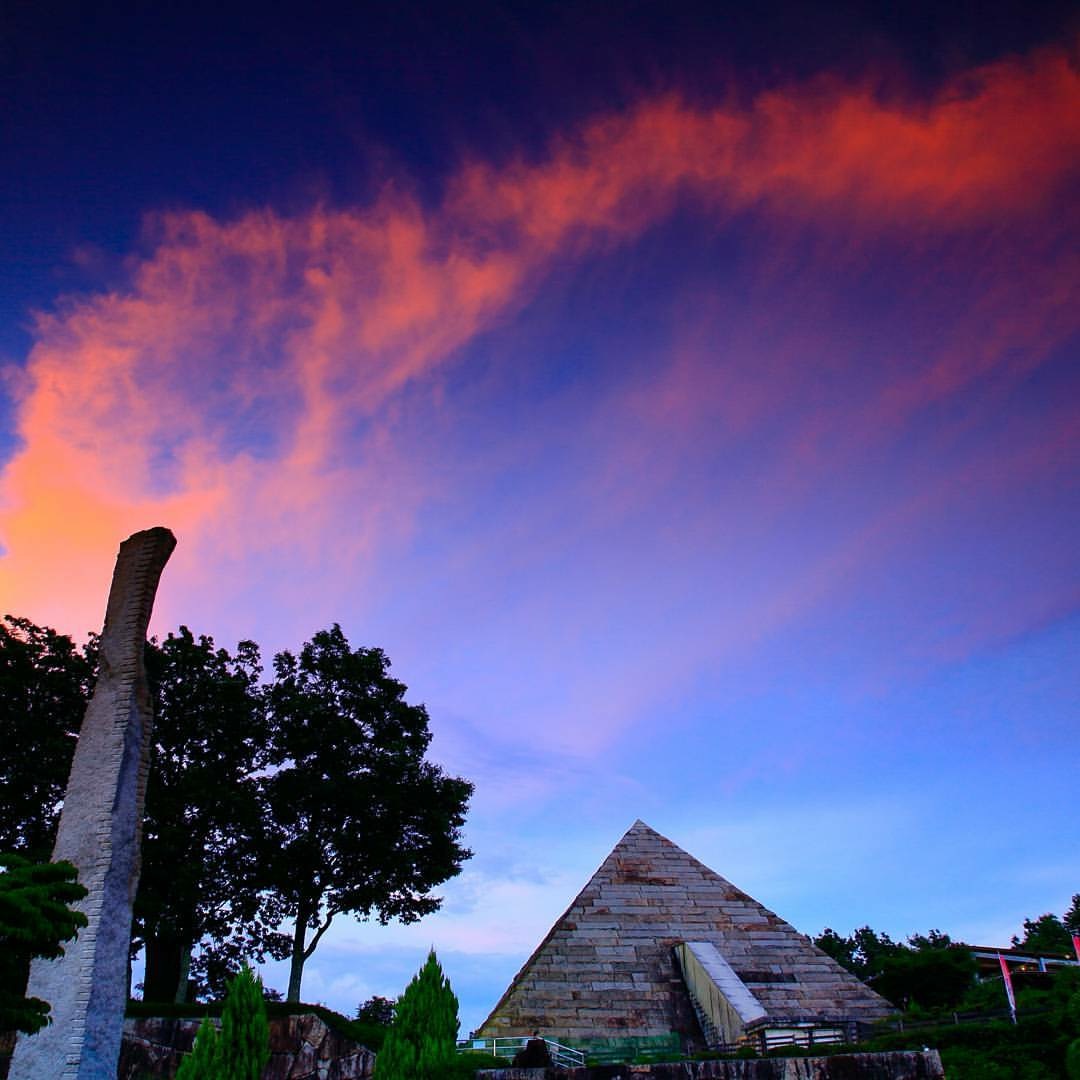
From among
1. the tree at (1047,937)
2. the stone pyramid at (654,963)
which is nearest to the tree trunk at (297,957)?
the stone pyramid at (654,963)

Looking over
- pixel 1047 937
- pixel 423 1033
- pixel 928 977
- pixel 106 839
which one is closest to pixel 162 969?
pixel 106 839

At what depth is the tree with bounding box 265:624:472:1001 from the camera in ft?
93.1

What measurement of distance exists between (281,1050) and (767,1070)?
1053 cm

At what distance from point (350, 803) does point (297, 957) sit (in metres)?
5.33

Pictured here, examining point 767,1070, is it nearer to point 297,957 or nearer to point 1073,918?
point 297,957

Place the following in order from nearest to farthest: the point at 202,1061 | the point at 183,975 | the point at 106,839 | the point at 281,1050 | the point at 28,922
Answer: the point at 28,922 < the point at 202,1061 < the point at 106,839 < the point at 281,1050 < the point at 183,975

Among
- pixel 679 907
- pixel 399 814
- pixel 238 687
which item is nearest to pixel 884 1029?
pixel 679 907

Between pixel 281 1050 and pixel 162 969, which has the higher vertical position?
pixel 162 969

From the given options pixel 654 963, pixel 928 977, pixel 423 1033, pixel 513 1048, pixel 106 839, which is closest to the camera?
pixel 423 1033

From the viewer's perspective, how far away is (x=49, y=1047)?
12.8m

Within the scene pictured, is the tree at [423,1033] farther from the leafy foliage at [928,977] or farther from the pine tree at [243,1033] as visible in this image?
the leafy foliage at [928,977]

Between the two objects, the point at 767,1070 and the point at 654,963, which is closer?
the point at 767,1070

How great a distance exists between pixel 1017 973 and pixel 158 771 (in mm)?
33518

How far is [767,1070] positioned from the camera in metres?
14.7
